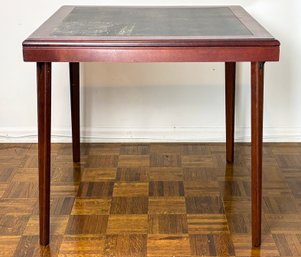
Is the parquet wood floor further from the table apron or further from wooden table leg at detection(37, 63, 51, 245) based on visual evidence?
the table apron

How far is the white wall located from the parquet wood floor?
8 centimetres

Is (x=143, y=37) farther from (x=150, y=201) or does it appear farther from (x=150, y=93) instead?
(x=150, y=93)

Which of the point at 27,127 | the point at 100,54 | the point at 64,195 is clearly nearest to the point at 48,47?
the point at 100,54

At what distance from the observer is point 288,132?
2.74m

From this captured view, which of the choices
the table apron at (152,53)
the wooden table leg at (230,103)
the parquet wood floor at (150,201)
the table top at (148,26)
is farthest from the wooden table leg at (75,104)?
the table apron at (152,53)

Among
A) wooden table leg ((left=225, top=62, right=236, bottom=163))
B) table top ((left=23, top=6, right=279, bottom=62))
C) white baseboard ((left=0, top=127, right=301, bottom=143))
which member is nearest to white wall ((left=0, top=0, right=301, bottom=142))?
white baseboard ((left=0, top=127, right=301, bottom=143))

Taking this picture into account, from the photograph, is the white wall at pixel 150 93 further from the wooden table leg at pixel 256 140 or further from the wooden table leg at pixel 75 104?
the wooden table leg at pixel 256 140

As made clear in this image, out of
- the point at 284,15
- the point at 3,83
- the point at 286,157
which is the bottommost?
the point at 286,157

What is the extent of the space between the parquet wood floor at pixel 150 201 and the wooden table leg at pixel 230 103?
0.06 metres

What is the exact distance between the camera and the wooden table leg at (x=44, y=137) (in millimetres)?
1633

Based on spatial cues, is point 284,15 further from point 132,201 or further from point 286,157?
point 132,201

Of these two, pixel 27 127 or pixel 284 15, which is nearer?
pixel 284 15

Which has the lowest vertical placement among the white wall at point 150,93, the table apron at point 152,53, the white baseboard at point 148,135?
the white baseboard at point 148,135

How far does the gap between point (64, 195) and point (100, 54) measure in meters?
0.72
